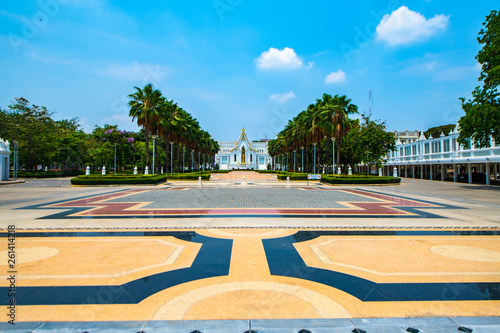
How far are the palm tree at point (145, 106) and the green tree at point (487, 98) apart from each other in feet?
107

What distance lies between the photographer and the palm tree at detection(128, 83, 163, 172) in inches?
1331

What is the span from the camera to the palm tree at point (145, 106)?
1331 inches

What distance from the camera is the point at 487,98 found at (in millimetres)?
23453

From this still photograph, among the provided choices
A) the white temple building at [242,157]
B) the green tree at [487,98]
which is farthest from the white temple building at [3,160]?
the white temple building at [242,157]

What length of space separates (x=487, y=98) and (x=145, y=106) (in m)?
35.2

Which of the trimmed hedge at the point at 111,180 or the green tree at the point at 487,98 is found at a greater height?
the green tree at the point at 487,98

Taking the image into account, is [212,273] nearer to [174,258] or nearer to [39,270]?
[174,258]

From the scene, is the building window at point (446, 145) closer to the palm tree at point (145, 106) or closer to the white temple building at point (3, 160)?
the palm tree at point (145, 106)

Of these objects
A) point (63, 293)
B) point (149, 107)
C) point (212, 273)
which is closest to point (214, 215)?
point (212, 273)

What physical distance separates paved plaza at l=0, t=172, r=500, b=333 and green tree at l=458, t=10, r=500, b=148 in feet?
61.9

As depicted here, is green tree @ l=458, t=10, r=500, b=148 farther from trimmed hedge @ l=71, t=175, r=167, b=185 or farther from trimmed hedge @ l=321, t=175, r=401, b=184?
trimmed hedge @ l=71, t=175, r=167, b=185

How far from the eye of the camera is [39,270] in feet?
15.9

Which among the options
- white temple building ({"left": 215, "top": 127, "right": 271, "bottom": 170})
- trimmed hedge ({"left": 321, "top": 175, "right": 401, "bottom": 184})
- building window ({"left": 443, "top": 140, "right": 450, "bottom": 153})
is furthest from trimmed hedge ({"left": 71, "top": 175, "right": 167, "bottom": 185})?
white temple building ({"left": 215, "top": 127, "right": 271, "bottom": 170})

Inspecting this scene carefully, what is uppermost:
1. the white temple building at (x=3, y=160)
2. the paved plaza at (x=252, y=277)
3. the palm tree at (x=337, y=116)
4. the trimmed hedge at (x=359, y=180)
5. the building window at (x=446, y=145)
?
the palm tree at (x=337, y=116)
